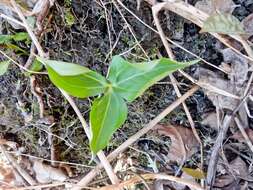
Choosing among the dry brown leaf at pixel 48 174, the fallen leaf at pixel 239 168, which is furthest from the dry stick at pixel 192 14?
the dry brown leaf at pixel 48 174

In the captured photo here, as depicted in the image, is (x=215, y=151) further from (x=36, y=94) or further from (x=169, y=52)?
(x=36, y=94)

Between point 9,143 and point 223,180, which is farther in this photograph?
point 9,143

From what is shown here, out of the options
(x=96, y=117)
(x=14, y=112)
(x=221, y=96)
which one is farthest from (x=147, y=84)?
(x=14, y=112)

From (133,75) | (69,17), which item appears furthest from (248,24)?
(69,17)

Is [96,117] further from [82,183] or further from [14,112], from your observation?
[14,112]

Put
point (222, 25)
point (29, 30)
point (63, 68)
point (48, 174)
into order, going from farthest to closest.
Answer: point (48, 174) → point (29, 30) → point (222, 25) → point (63, 68)

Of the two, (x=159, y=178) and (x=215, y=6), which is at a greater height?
(x=215, y=6)

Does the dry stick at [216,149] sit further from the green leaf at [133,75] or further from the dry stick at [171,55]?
the green leaf at [133,75]
